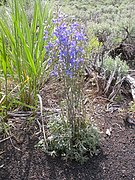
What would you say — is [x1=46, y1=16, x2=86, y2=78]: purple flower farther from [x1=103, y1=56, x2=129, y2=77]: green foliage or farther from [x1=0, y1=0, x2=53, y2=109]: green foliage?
[x1=103, y1=56, x2=129, y2=77]: green foliage

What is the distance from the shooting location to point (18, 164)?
233 cm

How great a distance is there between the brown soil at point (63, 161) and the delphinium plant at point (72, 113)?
0.29 ft

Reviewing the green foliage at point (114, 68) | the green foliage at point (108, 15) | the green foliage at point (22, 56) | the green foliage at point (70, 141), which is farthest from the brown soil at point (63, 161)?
the green foliage at point (108, 15)

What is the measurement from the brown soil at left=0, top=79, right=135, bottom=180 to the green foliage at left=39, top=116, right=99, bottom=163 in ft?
0.19

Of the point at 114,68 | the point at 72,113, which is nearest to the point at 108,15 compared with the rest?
the point at 114,68

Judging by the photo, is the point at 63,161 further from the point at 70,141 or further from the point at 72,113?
the point at 72,113

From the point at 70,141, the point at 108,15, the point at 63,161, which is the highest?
the point at 108,15

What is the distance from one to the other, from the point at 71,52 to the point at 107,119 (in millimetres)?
984

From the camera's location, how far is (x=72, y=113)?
2.33 m

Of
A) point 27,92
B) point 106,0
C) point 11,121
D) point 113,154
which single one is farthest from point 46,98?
point 106,0

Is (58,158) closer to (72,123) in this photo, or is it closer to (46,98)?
(72,123)

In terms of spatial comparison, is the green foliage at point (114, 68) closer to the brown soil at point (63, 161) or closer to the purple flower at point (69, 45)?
the brown soil at point (63, 161)

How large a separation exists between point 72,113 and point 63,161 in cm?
38

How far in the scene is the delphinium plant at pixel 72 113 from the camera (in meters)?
2.14
